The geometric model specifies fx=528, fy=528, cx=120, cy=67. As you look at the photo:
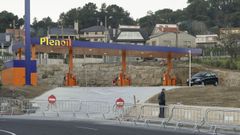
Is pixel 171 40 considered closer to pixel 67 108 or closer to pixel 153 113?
pixel 67 108

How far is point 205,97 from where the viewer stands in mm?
35188

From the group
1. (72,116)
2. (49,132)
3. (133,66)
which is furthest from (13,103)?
(133,66)

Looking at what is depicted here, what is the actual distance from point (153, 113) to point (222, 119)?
4.75 m

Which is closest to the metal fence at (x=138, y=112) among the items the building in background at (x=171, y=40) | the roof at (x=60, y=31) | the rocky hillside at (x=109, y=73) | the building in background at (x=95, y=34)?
the rocky hillside at (x=109, y=73)

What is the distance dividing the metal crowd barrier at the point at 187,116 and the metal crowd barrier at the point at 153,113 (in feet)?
1.58

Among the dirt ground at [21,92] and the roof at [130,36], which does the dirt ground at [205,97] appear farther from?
the roof at [130,36]

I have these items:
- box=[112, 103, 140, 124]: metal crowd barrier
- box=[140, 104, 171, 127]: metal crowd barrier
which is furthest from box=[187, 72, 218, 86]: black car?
box=[140, 104, 171, 127]: metal crowd barrier

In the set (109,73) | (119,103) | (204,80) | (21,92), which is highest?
(109,73)

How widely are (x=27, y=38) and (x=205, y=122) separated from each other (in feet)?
105

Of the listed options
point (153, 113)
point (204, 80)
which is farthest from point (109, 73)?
point (153, 113)

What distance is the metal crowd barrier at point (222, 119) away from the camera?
20203 mm

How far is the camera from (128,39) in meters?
124

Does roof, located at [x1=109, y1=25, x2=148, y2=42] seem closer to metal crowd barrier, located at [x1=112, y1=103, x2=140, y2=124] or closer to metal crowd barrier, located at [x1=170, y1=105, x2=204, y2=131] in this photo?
metal crowd barrier, located at [x1=112, y1=103, x2=140, y2=124]

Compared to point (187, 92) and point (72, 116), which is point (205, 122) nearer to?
point (72, 116)
